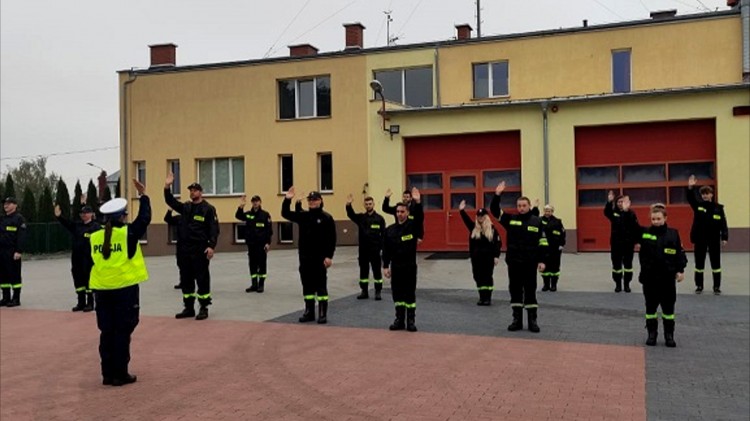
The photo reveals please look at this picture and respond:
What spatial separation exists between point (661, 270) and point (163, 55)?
26057mm

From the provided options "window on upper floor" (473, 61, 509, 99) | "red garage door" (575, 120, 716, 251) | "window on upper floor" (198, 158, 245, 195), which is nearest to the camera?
"red garage door" (575, 120, 716, 251)

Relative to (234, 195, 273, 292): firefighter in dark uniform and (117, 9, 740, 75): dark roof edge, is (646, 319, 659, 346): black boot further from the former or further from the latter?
(117, 9, 740, 75): dark roof edge

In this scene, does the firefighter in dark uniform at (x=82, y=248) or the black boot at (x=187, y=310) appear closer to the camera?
the black boot at (x=187, y=310)

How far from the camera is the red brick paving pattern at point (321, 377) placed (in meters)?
6.26

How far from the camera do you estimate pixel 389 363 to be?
8.00 m

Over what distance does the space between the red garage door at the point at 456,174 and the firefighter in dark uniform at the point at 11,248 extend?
501 inches

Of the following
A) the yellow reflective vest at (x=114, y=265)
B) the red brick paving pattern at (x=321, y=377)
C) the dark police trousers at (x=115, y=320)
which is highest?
the yellow reflective vest at (x=114, y=265)

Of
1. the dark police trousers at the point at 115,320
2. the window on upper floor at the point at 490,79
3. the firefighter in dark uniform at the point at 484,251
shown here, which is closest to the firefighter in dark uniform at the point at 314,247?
the firefighter in dark uniform at the point at 484,251

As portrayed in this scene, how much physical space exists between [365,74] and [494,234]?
49.0 feet

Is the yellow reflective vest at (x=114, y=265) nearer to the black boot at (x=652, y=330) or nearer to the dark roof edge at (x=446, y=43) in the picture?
the black boot at (x=652, y=330)

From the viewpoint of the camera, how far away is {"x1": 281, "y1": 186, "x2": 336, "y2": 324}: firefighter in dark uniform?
1059cm

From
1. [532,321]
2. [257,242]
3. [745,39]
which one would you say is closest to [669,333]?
[532,321]

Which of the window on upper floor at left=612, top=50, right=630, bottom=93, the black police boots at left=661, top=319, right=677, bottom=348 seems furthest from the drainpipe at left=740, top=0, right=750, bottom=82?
the black police boots at left=661, top=319, right=677, bottom=348

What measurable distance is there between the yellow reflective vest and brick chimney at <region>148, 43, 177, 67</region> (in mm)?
24328
